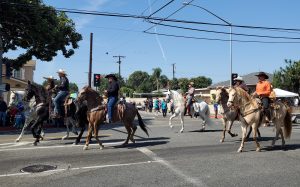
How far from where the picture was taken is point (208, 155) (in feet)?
34.9

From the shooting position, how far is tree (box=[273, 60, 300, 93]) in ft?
148

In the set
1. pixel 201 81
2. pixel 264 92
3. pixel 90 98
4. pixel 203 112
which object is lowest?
pixel 203 112

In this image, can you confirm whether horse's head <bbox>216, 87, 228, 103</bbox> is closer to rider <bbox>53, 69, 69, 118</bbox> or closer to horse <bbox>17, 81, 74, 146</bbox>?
rider <bbox>53, 69, 69, 118</bbox>

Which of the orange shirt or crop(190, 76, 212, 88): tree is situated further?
crop(190, 76, 212, 88): tree

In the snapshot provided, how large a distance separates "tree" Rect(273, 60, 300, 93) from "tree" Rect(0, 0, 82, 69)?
27570mm

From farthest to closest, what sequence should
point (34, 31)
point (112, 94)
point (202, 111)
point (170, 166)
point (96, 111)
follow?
Result: point (34, 31) < point (202, 111) < point (112, 94) < point (96, 111) < point (170, 166)

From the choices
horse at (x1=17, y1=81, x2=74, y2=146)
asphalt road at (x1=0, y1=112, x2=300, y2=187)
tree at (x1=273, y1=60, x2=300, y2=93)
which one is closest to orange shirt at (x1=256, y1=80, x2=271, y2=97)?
asphalt road at (x1=0, y1=112, x2=300, y2=187)

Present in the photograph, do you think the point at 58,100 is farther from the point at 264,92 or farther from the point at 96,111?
the point at 264,92

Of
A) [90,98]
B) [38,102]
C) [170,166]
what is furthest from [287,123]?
[38,102]

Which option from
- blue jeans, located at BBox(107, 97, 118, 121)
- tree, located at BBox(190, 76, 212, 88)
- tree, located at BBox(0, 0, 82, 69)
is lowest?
blue jeans, located at BBox(107, 97, 118, 121)

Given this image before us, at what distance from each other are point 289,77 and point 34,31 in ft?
107

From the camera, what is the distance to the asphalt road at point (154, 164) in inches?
307

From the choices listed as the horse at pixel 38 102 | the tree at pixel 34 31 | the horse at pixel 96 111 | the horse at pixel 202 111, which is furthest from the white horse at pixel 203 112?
the tree at pixel 34 31

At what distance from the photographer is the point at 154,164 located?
942 centimetres
